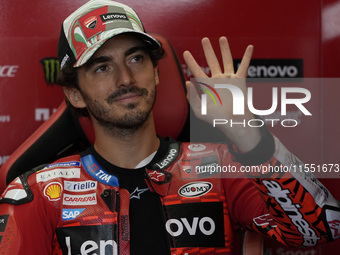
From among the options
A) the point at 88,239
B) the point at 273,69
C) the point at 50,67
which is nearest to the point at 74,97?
the point at 50,67

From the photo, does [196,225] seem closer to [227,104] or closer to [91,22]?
[227,104]

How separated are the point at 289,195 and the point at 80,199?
1.71 feet

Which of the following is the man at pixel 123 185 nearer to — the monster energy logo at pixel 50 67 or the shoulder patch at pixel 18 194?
the shoulder patch at pixel 18 194

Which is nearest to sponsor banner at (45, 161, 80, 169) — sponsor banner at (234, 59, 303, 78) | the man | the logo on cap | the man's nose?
the man

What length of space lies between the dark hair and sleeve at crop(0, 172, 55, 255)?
0.89 feet

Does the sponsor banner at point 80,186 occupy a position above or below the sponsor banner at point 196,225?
above

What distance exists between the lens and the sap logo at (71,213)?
1132 millimetres

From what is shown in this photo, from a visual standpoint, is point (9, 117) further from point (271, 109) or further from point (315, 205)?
point (315, 205)

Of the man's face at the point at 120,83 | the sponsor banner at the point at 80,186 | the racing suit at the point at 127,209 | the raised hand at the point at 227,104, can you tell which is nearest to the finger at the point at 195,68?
the raised hand at the point at 227,104

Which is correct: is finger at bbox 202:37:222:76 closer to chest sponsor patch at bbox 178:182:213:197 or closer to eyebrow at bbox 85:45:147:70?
eyebrow at bbox 85:45:147:70

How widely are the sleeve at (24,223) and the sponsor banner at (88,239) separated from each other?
0.04 meters

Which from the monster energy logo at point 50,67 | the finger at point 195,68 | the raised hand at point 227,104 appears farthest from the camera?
the monster energy logo at point 50,67

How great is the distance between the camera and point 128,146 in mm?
1240

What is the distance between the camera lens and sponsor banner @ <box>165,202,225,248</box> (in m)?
1.12
